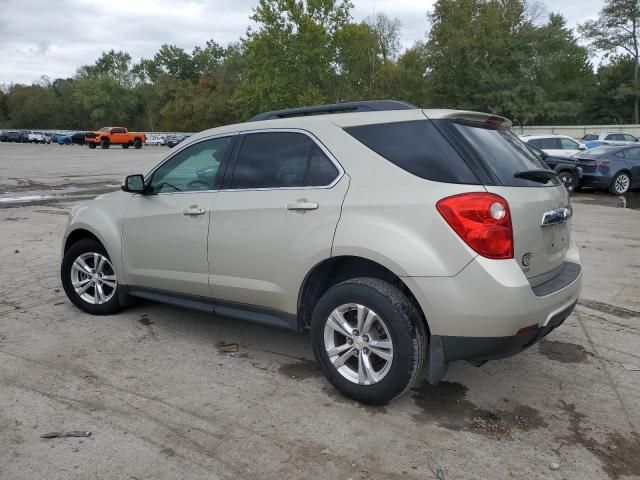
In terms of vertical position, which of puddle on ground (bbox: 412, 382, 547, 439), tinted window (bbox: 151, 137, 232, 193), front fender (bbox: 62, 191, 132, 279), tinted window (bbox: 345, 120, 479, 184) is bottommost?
puddle on ground (bbox: 412, 382, 547, 439)

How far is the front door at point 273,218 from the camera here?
137 inches

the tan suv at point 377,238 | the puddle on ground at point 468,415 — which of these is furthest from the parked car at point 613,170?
the puddle on ground at point 468,415

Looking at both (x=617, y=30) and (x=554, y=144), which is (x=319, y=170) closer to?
(x=554, y=144)

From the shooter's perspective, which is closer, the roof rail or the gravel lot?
the gravel lot

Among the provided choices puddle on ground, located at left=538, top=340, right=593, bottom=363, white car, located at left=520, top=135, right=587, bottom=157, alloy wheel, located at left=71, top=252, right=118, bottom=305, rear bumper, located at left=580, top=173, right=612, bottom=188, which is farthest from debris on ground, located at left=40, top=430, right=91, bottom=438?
white car, located at left=520, top=135, right=587, bottom=157

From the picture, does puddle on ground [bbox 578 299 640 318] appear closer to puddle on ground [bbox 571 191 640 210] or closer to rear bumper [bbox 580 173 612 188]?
puddle on ground [bbox 571 191 640 210]

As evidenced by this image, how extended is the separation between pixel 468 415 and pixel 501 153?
158 centimetres

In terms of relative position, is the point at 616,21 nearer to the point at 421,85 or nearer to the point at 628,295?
the point at 421,85

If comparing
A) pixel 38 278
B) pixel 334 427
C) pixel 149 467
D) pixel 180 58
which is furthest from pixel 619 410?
pixel 180 58

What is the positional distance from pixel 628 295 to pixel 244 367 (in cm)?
414

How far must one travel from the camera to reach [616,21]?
56.0 metres

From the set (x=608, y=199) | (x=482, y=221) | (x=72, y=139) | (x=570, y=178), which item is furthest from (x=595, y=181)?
(x=72, y=139)

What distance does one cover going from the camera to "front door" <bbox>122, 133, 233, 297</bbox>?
4.14 meters

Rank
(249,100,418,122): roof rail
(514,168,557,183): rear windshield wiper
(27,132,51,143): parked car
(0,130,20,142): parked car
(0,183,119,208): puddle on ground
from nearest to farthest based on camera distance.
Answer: (514,168,557,183): rear windshield wiper
(249,100,418,122): roof rail
(0,183,119,208): puddle on ground
(27,132,51,143): parked car
(0,130,20,142): parked car
